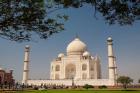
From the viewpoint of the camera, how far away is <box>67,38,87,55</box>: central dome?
2408 inches

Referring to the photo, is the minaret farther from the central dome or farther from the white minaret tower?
the white minaret tower

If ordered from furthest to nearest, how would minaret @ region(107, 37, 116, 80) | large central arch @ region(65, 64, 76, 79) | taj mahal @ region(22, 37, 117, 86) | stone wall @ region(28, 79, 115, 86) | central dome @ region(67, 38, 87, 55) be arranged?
1. central dome @ region(67, 38, 87, 55)
2. large central arch @ region(65, 64, 76, 79)
3. taj mahal @ region(22, 37, 117, 86)
4. stone wall @ region(28, 79, 115, 86)
5. minaret @ region(107, 37, 116, 80)

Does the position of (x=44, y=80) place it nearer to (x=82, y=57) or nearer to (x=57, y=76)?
(x=57, y=76)

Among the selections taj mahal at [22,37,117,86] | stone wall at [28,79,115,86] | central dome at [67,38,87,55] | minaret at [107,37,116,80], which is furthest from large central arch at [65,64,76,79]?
minaret at [107,37,116,80]

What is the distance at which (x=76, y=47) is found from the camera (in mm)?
61219

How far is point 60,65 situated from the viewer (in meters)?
61.5

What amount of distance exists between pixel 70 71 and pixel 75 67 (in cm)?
A: 178

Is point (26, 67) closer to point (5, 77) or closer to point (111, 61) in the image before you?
point (5, 77)

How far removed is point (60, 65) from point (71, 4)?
5350 centimetres

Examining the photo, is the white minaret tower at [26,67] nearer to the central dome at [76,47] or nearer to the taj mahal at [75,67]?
the taj mahal at [75,67]

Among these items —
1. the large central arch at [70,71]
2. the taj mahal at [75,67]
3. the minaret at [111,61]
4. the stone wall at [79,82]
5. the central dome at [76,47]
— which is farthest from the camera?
the central dome at [76,47]

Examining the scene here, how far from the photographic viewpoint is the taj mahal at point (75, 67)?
5542 cm

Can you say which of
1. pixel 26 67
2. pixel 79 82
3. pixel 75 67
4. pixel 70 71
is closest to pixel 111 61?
pixel 79 82

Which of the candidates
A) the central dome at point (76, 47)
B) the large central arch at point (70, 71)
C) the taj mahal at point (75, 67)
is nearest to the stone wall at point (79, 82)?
the taj mahal at point (75, 67)
